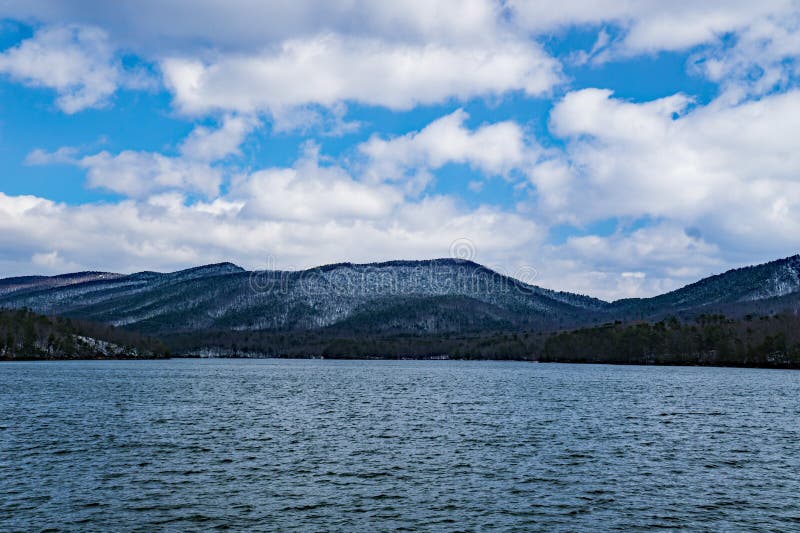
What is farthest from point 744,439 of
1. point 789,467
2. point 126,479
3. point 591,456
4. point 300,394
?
point 300,394

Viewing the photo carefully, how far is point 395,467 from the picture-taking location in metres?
49.2

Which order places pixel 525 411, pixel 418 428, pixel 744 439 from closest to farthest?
pixel 744 439
pixel 418 428
pixel 525 411

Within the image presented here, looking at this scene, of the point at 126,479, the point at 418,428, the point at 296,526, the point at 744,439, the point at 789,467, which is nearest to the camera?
the point at 296,526

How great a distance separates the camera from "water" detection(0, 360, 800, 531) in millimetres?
35938

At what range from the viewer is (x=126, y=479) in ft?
146

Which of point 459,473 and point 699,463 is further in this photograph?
point 699,463

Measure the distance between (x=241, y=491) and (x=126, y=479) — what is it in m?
9.40

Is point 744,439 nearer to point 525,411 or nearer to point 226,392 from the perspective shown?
point 525,411

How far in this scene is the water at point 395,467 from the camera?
3594cm

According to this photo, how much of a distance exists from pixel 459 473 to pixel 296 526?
16.7m

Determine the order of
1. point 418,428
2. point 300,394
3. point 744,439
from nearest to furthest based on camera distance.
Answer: point 744,439
point 418,428
point 300,394

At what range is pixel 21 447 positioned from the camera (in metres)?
55.8

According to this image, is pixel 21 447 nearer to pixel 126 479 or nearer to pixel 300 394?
pixel 126 479

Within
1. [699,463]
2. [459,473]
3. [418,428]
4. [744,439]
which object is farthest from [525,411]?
[459,473]
